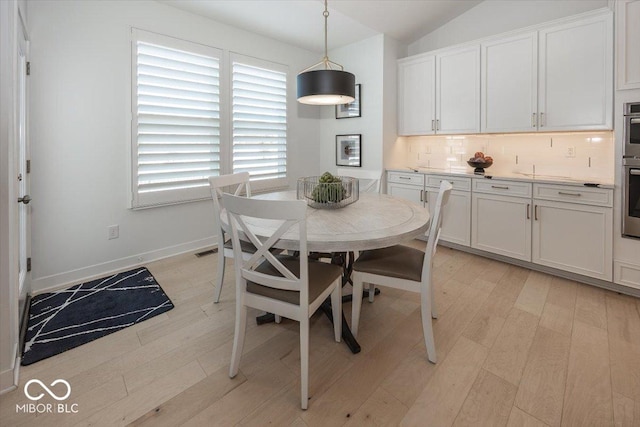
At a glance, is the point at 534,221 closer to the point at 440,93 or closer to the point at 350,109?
the point at 440,93

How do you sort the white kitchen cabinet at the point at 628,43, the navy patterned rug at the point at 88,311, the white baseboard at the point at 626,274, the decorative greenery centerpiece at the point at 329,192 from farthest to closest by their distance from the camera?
the white baseboard at the point at 626,274, the white kitchen cabinet at the point at 628,43, the decorative greenery centerpiece at the point at 329,192, the navy patterned rug at the point at 88,311

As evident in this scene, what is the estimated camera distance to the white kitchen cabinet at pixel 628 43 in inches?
97.6

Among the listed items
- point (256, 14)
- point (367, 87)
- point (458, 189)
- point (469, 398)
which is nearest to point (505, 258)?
point (458, 189)

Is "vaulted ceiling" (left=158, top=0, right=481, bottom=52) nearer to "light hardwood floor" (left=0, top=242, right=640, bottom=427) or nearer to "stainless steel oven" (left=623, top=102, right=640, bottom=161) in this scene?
"stainless steel oven" (left=623, top=102, right=640, bottom=161)

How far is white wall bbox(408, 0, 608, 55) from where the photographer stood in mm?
3273

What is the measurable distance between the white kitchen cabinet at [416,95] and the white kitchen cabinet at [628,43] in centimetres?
174

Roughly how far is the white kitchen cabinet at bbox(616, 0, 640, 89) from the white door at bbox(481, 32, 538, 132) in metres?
0.64

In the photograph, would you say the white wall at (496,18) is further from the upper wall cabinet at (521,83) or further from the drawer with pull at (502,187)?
the drawer with pull at (502,187)

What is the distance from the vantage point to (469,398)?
5.15 feet

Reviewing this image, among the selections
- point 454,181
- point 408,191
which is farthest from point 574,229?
point 408,191

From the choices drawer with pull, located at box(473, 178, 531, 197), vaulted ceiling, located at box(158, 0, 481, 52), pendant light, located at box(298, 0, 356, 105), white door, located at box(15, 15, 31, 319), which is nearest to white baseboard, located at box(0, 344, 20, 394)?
white door, located at box(15, 15, 31, 319)

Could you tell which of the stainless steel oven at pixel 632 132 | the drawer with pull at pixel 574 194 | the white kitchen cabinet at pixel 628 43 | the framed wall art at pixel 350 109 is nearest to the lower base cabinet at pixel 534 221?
the drawer with pull at pixel 574 194

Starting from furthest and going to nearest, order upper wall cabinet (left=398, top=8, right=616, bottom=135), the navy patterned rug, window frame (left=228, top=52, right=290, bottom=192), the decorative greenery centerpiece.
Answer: window frame (left=228, top=52, right=290, bottom=192), upper wall cabinet (left=398, top=8, right=616, bottom=135), the decorative greenery centerpiece, the navy patterned rug

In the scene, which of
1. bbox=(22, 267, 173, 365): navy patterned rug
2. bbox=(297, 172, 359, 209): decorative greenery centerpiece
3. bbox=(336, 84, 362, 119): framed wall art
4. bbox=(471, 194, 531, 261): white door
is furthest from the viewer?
bbox=(336, 84, 362, 119): framed wall art
